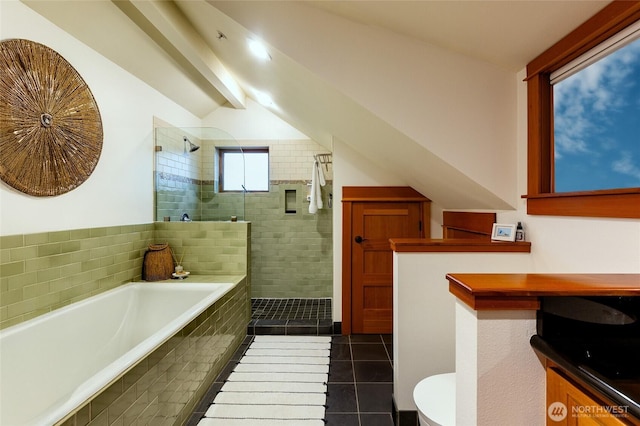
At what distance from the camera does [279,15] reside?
1.76 m

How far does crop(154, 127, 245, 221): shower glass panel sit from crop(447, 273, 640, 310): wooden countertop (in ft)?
9.69

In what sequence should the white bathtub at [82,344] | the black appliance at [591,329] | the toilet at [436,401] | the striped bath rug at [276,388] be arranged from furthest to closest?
the striped bath rug at [276,388]
the white bathtub at [82,344]
the toilet at [436,401]
the black appliance at [591,329]

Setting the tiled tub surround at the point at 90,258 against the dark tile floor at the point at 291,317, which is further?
the dark tile floor at the point at 291,317

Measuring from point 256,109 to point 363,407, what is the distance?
146 inches

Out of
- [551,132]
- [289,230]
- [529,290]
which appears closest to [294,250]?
[289,230]

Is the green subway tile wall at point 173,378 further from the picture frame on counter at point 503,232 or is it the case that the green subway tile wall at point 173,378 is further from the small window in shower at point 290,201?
the picture frame on counter at point 503,232

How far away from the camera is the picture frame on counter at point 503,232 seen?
5.69 ft

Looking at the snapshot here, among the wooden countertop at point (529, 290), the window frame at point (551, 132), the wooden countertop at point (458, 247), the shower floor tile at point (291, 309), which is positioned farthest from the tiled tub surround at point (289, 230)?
the wooden countertop at point (529, 290)

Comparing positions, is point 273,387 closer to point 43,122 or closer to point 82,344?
point 82,344

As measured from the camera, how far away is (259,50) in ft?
6.91

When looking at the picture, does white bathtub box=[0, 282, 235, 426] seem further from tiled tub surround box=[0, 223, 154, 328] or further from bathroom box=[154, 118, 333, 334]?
bathroom box=[154, 118, 333, 334]

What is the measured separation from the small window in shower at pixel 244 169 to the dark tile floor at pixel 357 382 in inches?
75.7

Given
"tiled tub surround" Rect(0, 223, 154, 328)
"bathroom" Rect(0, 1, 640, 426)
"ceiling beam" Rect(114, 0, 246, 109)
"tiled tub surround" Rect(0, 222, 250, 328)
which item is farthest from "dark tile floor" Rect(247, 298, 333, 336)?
"ceiling beam" Rect(114, 0, 246, 109)

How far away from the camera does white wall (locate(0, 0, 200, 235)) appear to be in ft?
5.57
